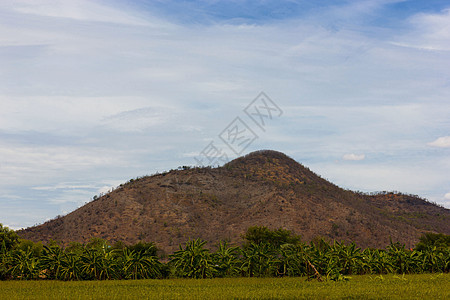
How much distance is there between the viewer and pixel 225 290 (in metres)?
16.0

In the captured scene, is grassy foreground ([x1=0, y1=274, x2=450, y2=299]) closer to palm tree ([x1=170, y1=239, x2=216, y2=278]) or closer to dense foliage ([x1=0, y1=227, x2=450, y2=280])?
palm tree ([x1=170, y1=239, x2=216, y2=278])

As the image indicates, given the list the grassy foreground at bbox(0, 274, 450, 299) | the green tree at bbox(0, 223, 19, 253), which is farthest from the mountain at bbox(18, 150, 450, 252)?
the grassy foreground at bbox(0, 274, 450, 299)

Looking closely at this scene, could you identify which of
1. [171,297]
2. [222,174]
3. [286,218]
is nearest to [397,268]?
[171,297]

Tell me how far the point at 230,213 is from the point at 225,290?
72116mm

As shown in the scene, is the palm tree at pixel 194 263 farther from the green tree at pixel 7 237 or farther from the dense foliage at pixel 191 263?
the green tree at pixel 7 237

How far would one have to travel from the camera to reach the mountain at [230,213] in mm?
78188

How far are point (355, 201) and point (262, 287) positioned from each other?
89.0m

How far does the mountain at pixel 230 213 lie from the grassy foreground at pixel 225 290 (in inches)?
2167

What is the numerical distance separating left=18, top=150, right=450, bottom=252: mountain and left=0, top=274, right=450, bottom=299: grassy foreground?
55.0 metres

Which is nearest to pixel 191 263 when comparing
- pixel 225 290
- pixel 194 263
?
pixel 194 263

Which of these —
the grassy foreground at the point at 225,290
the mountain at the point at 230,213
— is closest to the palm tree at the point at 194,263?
the grassy foreground at the point at 225,290

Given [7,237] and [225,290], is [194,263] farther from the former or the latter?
[7,237]

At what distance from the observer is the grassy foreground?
14.7m

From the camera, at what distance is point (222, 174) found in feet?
354
